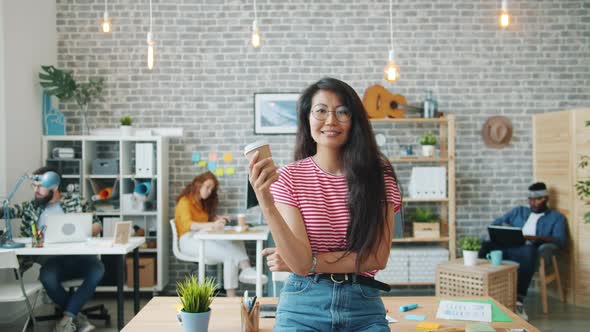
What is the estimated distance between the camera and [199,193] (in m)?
5.84

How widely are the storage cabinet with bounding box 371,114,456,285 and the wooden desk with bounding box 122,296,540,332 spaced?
3111 millimetres

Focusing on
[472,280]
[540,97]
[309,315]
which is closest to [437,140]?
[540,97]

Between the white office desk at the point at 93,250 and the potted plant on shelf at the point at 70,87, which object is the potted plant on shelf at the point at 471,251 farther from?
the potted plant on shelf at the point at 70,87

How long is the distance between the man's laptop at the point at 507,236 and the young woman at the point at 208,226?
7.91 feet

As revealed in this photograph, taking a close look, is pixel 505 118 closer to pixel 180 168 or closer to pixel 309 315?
pixel 180 168

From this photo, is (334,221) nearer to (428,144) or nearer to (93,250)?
(93,250)

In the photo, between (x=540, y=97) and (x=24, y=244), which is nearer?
(x=24, y=244)

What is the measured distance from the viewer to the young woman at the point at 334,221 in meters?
1.92

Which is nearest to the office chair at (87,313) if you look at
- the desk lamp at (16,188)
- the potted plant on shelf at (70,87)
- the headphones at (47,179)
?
the desk lamp at (16,188)

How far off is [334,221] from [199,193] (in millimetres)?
4038

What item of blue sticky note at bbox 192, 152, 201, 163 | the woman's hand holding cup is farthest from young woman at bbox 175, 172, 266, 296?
the woman's hand holding cup

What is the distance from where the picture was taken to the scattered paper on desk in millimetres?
2581

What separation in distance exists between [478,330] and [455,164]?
432cm

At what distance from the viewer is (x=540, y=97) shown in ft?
20.7
